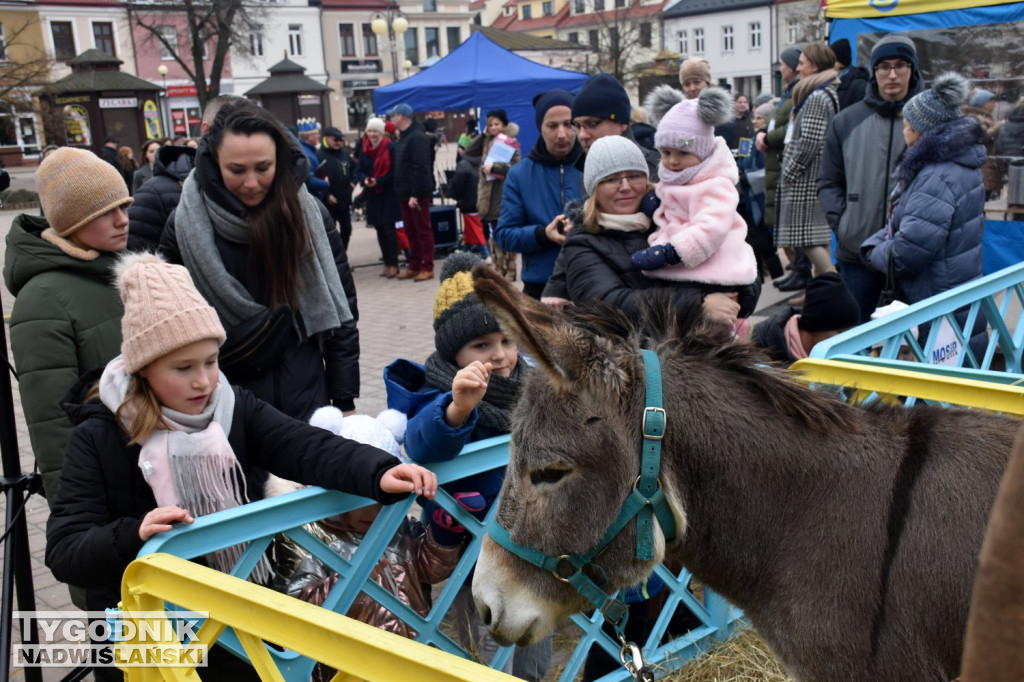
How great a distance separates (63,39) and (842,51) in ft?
200

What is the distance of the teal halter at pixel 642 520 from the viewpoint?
1.92 m

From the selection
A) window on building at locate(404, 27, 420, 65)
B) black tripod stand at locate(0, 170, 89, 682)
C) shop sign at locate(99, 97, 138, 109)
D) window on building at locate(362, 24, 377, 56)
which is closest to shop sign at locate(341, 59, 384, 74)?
window on building at locate(362, 24, 377, 56)

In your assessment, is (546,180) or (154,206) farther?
(546,180)

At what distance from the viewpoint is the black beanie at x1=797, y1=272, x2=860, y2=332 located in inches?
157

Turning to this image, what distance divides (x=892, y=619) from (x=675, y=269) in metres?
1.96

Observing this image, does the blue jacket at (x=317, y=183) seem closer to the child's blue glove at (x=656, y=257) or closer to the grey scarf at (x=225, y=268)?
the grey scarf at (x=225, y=268)

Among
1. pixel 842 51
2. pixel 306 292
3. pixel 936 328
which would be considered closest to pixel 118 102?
pixel 842 51

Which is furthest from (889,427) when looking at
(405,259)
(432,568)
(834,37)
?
(405,259)

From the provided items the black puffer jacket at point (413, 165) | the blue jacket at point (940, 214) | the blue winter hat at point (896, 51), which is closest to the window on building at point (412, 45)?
the black puffer jacket at point (413, 165)

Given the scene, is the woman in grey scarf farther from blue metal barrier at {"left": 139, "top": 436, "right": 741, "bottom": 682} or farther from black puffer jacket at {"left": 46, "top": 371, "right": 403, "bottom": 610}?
blue metal barrier at {"left": 139, "top": 436, "right": 741, "bottom": 682}

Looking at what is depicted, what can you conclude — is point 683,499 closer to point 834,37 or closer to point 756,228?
point 756,228

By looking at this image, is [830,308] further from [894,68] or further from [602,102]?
[894,68]

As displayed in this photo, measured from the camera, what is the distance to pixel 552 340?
1.89 meters

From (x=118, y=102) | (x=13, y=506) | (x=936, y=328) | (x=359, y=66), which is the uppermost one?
(x=359, y=66)
